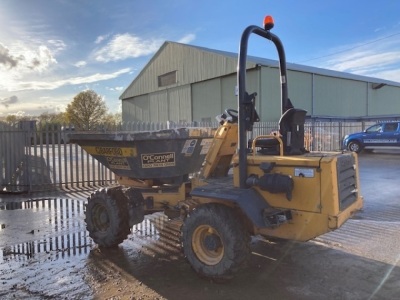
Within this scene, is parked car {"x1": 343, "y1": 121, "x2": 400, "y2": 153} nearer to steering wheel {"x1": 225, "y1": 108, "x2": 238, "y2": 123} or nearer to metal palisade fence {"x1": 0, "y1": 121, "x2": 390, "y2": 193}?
metal palisade fence {"x1": 0, "y1": 121, "x2": 390, "y2": 193}

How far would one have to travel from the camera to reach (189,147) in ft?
17.7

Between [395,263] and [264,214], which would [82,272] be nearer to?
[264,214]

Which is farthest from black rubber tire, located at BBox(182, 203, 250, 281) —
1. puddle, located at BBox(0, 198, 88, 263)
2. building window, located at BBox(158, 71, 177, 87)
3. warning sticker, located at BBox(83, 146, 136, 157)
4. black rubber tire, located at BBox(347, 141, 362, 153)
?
building window, located at BBox(158, 71, 177, 87)

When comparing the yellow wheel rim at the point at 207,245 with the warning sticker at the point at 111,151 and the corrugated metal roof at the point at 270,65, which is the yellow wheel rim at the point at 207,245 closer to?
the warning sticker at the point at 111,151

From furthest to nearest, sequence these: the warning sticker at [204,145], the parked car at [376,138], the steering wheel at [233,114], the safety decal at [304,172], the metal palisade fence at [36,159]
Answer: the parked car at [376,138] → the metal palisade fence at [36,159] → the warning sticker at [204,145] → the steering wheel at [233,114] → the safety decal at [304,172]

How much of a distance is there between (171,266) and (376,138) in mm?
20409

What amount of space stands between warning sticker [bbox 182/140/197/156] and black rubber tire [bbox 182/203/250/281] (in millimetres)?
1200

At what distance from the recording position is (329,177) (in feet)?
12.6

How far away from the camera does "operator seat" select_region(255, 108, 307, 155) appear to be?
443 centimetres

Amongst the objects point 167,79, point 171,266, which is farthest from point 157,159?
point 167,79

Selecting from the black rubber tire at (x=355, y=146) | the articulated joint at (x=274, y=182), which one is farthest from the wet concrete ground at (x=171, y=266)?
the black rubber tire at (x=355, y=146)

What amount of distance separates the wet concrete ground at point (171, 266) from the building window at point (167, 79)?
25.8 meters

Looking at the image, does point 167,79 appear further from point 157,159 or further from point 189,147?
point 157,159

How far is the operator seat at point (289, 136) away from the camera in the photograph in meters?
4.43
